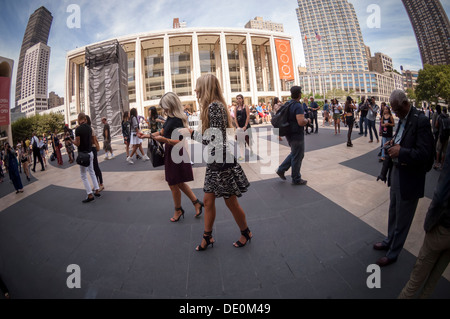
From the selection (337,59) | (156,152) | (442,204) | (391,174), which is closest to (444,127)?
(391,174)

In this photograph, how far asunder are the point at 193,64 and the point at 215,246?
4376 cm

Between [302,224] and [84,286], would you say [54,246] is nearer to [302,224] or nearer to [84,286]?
[84,286]

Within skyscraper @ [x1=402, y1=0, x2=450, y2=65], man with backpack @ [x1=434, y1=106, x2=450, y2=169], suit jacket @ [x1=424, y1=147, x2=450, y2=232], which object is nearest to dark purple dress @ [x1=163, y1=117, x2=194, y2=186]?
suit jacket @ [x1=424, y1=147, x2=450, y2=232]

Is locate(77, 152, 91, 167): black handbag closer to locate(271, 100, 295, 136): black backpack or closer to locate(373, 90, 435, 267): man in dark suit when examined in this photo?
locate(271, 100, 295, 136): black backpack

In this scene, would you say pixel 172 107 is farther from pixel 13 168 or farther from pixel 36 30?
pixel 13 168

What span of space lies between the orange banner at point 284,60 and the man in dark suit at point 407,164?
42.2 meters

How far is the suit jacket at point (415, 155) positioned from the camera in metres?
1.71

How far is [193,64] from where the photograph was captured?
40.1m

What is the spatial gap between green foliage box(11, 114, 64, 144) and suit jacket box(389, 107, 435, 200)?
5460 cm

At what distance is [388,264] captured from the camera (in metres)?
1.89

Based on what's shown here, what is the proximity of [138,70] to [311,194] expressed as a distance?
4343 cm

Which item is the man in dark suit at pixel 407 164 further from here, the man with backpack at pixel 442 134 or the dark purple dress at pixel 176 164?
the man with backpack at pixel 442 134

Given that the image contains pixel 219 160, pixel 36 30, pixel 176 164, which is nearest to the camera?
pixel 219 160

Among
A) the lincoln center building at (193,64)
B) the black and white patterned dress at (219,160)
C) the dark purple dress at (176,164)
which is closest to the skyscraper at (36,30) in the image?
the dark purple dress at (176,164)
